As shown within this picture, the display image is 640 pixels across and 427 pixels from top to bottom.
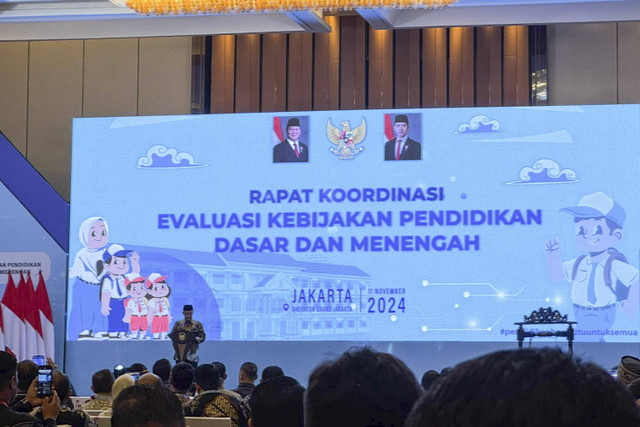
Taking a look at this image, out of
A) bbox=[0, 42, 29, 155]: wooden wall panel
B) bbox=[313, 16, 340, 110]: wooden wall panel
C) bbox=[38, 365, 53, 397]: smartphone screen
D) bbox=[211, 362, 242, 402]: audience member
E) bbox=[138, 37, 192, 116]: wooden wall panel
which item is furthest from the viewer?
bbox=[0, 42, 29, 155]: wooden wall panel

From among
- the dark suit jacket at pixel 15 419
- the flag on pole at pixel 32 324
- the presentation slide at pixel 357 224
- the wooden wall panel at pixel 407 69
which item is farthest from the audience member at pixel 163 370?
the wooden wall panel at pixel 407 69

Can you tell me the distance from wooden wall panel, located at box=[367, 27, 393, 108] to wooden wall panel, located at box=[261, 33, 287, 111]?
982 millimetres

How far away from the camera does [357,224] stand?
9367 millimetres

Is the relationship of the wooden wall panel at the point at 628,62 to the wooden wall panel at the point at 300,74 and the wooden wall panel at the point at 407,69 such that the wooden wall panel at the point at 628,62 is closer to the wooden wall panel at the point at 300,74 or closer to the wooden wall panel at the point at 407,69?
the wooden wall panel at the point at 407,69

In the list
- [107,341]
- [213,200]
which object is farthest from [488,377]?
[107,341]

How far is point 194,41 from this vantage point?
447 inches

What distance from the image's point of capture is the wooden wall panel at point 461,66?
10.7 m

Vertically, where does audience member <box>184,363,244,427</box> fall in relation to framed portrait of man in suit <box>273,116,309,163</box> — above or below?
below

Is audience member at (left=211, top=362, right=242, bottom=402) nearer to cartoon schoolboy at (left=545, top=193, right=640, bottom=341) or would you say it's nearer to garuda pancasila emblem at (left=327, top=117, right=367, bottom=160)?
garuda pancasila emblem at (left=327, top=117, right=367, bottom=160)

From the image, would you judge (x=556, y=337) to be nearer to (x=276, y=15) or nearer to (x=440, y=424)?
(x=276, y=15)

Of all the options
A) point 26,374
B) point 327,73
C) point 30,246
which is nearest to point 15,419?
point 26,374

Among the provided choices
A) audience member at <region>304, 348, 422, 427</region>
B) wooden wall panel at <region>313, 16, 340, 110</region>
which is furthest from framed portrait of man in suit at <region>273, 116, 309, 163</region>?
audience member at <region>304, 348, 422, 427</region>

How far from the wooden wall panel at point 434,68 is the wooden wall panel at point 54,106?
4.11 m

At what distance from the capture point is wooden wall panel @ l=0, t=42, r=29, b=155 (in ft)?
38.8
